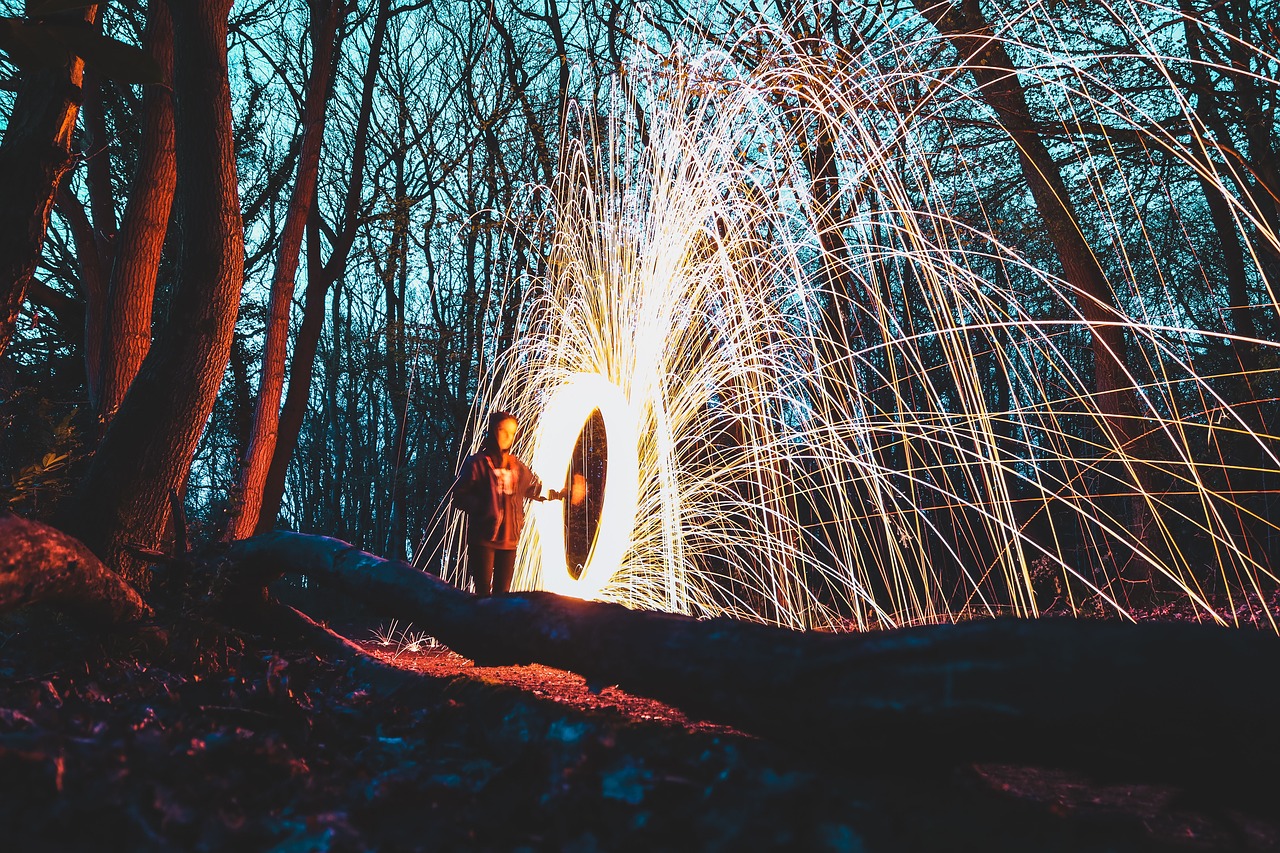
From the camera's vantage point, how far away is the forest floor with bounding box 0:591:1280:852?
1771mm

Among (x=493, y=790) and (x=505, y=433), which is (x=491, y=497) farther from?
(x=493, y=790)

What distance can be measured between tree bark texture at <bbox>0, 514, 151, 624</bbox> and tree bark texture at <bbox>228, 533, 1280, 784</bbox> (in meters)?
2.30

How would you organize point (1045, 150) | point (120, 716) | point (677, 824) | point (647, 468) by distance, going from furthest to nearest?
point (1045, 150), point (647, 468), point (120, 716), point (677, 824)

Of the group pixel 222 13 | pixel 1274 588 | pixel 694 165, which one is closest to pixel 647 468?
pixel 694 165

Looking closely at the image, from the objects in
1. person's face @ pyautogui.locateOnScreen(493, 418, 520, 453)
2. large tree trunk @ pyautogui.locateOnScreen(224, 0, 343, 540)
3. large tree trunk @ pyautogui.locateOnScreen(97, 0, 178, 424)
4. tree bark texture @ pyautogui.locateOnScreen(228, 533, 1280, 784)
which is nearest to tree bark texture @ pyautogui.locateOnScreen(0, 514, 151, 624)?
tree bark texture @ pyautogui.locateOnScreen(228, 533, 1280, 784)

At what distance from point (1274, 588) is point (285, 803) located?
1281 cm

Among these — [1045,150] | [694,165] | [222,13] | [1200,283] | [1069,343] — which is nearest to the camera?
[222,13]

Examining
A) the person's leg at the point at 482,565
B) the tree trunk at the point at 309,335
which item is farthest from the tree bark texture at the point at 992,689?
the tree trunk at the point at 309,335

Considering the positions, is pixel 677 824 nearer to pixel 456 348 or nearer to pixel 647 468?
pixel 647 468

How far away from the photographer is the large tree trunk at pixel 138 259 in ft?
21.8

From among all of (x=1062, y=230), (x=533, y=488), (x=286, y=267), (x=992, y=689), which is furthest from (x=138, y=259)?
(x=1062, y=230)

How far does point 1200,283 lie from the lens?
13547 millimetres

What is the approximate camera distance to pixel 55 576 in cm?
315

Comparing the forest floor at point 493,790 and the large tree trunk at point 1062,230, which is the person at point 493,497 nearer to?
the forest floor at point 493,790
